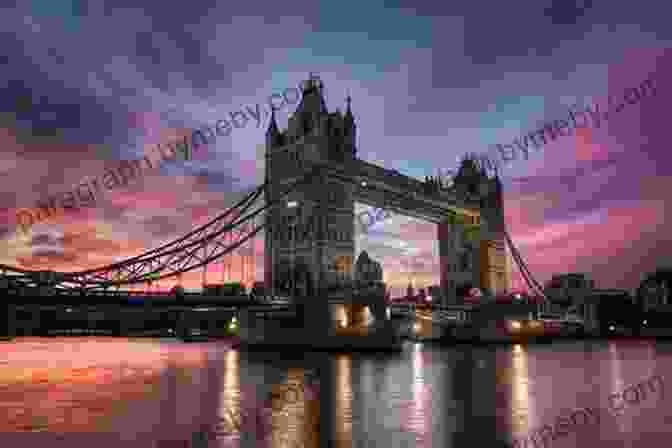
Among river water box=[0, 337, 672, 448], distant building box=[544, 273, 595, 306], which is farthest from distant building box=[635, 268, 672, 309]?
river water box=[0, 337, 672, 448]

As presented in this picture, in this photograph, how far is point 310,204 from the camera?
2381 inches

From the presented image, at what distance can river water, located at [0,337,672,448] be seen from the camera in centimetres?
1216

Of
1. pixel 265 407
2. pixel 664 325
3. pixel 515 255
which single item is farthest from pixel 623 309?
pixel 265 407

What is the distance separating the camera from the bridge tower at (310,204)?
58.5 metres

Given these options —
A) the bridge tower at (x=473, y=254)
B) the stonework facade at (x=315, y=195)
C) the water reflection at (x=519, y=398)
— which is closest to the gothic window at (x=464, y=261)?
the bridge tower at (x=473, y=254)

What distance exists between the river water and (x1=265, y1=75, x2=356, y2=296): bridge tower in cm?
2911

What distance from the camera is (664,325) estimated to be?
104125 millimetres

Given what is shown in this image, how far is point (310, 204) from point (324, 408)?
44.6 meters

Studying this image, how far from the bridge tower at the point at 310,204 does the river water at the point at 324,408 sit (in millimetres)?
29112

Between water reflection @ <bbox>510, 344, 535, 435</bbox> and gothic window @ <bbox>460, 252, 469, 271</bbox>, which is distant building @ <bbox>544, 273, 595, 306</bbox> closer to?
gothic window @ <bbox>460, 252, 469, 271</bbox>

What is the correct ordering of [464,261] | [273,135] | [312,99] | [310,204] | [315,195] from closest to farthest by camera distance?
[315,195] < [310,204] < [312,99] < [273,135] < [464,261]

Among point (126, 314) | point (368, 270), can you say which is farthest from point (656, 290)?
point (126, 314)

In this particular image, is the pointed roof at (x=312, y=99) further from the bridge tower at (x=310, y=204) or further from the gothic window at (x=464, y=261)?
the gothic window at (x=464, y=261)

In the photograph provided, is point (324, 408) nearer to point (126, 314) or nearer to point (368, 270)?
Result: point (368, 270)
